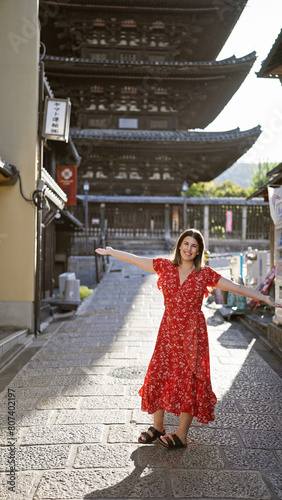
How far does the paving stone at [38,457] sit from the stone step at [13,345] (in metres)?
2.56

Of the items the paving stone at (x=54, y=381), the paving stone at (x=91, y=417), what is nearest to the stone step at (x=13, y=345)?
the paving stone at (x=54, y=381)

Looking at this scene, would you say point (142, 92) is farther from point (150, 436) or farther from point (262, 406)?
point (150, 436)

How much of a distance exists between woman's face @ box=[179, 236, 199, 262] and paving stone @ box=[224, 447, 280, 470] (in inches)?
59.2

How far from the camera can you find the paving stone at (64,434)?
3502 millimetres

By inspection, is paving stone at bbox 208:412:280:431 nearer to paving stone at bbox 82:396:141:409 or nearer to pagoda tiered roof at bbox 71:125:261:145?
paving stone at bbox 82:396:141:409

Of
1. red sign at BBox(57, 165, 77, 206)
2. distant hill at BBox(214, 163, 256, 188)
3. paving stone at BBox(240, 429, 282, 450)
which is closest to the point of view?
paving stone at BBox(240, 429, 282, 450)

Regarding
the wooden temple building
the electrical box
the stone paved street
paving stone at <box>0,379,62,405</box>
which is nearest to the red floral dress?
the stone paved street

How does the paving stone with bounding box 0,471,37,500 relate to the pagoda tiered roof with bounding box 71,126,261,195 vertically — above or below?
below

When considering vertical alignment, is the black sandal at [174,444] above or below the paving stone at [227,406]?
above

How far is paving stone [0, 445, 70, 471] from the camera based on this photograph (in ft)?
10.1

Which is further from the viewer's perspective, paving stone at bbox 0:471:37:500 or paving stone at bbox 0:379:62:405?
paving stone at bbox 0:379:62:405

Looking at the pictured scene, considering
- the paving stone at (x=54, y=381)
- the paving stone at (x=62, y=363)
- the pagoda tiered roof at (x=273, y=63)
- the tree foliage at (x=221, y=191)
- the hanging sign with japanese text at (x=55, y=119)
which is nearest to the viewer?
the paving stone at (x=54, y=381)

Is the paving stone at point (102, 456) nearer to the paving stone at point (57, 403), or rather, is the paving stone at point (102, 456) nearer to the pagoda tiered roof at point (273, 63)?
the paving stone at point (57, 403)

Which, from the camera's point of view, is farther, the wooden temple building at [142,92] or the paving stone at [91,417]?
the wooden temple building at [142,92]
